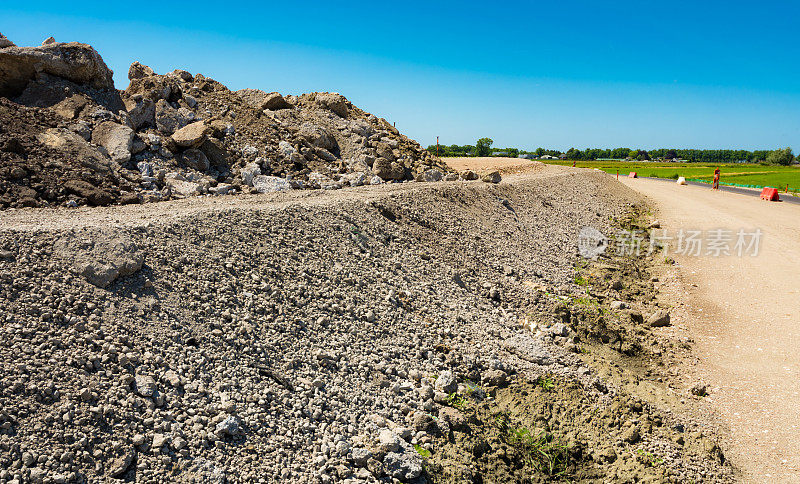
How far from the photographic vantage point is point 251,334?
21.7ft

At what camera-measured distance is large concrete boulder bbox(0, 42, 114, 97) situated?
1248cm

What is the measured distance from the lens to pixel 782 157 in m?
83.7

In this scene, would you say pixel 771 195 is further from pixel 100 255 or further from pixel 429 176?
pixel 100 255

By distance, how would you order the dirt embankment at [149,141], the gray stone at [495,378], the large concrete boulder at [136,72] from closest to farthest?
the gray stone at [495,378] < the dirt embankment at [149,141] < the large concrete boulder at [136,72]

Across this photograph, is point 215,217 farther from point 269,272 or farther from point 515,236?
point 515,236

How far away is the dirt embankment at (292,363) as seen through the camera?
491 centimetres

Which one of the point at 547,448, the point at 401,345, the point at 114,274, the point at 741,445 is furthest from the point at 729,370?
the point at 114,274

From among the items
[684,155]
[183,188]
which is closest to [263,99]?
[183,188]

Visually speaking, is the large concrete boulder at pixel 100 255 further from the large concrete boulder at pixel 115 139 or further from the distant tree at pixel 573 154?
the distant tree at pixel 573 154

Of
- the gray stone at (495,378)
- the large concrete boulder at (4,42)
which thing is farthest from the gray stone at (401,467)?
the large concrete boulder at (4,42)

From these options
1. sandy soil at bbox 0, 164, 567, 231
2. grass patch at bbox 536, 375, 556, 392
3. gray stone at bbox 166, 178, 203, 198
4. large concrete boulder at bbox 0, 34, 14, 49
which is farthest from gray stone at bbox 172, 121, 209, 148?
grass patch at bbox 536, 375, 556, 392

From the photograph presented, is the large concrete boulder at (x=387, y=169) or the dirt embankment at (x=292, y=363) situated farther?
the large concrete boulder at (x=387, y=169)

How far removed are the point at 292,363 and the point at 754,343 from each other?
9.82m

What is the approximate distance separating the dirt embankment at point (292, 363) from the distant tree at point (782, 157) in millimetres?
98812
